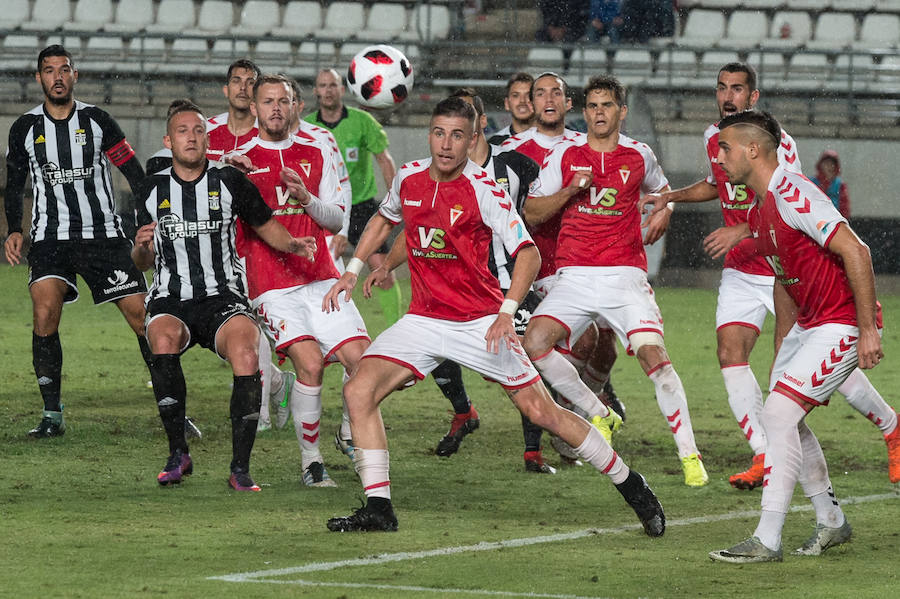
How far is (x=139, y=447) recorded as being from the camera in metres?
8.05

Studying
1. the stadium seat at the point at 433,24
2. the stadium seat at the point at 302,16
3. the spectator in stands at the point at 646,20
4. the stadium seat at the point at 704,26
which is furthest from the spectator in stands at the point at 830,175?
the stadium seat at the point at 302,16

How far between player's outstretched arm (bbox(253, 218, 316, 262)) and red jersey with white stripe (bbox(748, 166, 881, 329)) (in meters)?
2.29

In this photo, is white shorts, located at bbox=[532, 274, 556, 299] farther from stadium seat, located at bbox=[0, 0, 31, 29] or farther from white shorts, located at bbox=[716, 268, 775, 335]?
stadium seat, located at bbox=[0, 0, 31, 29]

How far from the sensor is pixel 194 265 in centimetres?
707

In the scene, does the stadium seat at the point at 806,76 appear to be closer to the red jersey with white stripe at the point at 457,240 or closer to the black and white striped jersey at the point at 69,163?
the black and white striped jersey at the point at 69,163

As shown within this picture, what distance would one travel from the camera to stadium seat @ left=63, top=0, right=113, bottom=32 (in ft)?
77.7

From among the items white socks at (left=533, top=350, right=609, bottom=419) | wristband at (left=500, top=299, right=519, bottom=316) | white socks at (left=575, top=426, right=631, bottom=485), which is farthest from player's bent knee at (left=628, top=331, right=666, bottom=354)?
wristband at (left=500, top=299, right=519, bottom=316)

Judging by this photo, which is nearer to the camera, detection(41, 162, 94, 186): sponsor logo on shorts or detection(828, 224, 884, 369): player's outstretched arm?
detection(828, 224, 884, 369): player's outstretched arm

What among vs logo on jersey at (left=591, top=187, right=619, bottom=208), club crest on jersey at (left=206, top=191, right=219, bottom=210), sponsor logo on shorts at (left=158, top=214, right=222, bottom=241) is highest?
club crest on jersey at (left=206, top=191, right=219, bottom=210)

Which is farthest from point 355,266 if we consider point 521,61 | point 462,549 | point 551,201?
point 521,61

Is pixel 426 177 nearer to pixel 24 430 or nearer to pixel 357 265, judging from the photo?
pixel 357 265

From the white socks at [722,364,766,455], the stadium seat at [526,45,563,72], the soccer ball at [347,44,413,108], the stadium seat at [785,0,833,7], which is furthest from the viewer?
the stadium seat at [785,0,833,7]

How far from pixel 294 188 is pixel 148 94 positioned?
1426 cm

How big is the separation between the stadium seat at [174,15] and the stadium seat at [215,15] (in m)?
0.17
